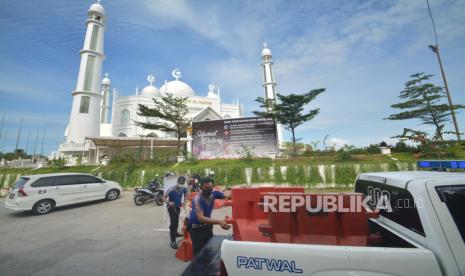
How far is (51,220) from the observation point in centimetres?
744

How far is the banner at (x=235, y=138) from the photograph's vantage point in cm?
1998

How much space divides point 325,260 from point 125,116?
4156 centimetres

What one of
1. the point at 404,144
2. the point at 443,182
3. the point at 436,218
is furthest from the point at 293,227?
the point at 404,144

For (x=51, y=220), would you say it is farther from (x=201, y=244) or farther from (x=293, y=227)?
(x=293, y=227)

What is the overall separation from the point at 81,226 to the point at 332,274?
762 centimetres

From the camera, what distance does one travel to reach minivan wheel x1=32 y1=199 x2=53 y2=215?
8281 millimetres

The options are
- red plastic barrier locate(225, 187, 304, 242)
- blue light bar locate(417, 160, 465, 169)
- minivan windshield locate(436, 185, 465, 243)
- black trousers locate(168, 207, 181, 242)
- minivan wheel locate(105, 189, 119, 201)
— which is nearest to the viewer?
minivan windshield locate(436, 185, 465, 243)

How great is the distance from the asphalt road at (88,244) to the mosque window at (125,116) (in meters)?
31.1

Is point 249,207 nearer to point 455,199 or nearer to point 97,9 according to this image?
point 455,199

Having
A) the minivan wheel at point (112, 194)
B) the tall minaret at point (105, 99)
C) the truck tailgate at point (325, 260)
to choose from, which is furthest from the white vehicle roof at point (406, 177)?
the tall minaret at point (105, 99)

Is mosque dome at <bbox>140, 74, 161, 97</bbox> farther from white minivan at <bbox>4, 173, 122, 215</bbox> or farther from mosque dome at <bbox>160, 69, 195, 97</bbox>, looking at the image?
white minivan at <bbox>4, 173, 122, 215</bbox>

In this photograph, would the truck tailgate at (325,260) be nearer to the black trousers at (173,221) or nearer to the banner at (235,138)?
the black trousers at (173,221)

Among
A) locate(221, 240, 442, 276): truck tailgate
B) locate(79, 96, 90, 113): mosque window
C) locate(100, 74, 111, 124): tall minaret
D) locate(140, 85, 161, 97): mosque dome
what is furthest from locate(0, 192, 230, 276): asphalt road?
locate(100, 74, 111, 124): tall minaret

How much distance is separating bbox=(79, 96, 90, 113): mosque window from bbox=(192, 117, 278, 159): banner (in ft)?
66.0
